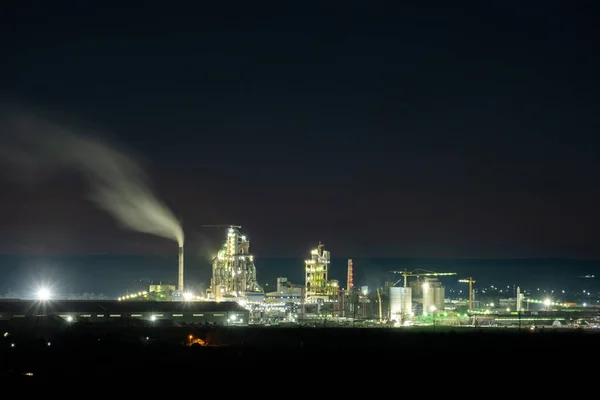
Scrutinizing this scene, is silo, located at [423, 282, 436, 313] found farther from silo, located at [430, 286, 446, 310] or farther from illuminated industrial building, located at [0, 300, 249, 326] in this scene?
illuminated industrial building, located at [0, 300, 249, 326]

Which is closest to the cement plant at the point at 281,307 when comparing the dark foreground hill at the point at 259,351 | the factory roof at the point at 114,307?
the factory roof at the point at 114,307

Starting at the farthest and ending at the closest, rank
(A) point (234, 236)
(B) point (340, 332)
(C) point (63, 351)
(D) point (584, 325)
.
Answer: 1. (A) point (234, 236)
2. (D) point (584, 325)
3. (B) point (340, 332)
4. (C) point (63, 351)

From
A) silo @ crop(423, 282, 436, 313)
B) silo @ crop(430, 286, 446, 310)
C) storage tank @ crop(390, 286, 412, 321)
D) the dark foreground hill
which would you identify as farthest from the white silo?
the dark foreground hill

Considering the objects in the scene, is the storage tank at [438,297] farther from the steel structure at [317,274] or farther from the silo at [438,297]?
the steel structure at [317,274]

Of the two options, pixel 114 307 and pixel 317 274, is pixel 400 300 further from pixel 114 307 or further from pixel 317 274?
pixel 114 307

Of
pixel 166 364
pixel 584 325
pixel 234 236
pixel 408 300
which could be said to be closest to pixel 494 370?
pixel 166 364

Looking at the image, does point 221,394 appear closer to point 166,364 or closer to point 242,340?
point 166,364
